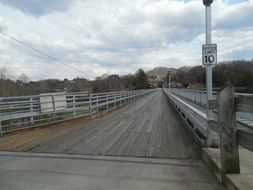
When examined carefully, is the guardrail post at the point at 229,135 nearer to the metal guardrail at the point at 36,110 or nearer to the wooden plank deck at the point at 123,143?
the wooden plank deck at the point at 123,143

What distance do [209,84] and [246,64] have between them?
35.2 meters

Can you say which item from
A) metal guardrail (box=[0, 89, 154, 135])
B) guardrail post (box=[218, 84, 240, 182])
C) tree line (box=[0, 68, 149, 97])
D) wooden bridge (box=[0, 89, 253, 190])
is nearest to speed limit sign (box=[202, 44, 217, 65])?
wooden bridge (box=[0, 89, 253, 190])

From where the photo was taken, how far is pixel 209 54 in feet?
26.8

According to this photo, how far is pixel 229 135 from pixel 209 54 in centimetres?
340

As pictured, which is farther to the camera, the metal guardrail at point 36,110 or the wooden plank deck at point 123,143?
the metal guardrail at point 36,110

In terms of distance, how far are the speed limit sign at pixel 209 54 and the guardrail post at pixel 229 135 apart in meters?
2.99

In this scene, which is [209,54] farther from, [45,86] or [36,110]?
[45,86]

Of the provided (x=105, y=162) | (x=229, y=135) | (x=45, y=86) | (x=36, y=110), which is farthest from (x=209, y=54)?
(x=45, y=86)

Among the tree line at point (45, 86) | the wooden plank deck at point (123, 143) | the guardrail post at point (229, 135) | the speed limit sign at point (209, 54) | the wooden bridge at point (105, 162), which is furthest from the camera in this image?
the tree line at point (45, 86)

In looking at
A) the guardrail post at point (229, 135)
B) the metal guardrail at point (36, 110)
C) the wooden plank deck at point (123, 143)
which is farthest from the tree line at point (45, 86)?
the guardrail post at point (229, 135)

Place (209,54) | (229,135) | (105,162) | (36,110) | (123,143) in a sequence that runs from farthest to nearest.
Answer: (36,110) → (123,143) → (209,54) → (105,162) → (229,135)

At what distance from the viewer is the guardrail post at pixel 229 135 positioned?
5.13m

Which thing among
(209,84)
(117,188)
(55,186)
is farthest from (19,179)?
(209,84)

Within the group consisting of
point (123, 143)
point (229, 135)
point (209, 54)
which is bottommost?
point (123, 143)
